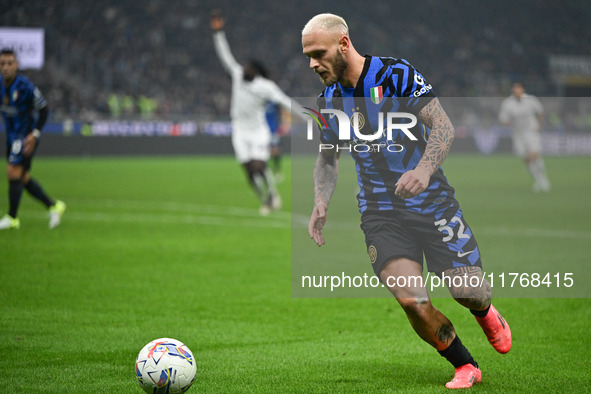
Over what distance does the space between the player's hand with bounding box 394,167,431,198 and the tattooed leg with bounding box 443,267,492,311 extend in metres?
0.56

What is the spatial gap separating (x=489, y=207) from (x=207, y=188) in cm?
639

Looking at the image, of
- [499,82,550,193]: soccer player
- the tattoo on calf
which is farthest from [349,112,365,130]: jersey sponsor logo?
[499,82,550,193]: soccer player

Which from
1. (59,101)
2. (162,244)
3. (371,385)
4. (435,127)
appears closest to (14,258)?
(162,244)

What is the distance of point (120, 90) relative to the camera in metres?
32.8

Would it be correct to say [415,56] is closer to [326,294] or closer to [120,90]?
[120,90]

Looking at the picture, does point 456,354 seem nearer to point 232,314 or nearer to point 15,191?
point 232,314

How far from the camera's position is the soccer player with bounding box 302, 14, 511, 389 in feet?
13.5

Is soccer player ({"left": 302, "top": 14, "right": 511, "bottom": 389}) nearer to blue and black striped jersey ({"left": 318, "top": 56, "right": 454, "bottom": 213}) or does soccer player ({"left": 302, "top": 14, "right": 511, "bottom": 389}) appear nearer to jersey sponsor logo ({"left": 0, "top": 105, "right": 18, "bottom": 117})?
blue and black striped jersey ({"left": 318, "top": 56, "right": 454, "bottom": 213})

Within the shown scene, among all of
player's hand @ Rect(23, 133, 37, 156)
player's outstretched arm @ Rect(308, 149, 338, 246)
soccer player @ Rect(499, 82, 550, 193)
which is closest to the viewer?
player's outstretched arm @ Rect(308, 149, 338, 246)

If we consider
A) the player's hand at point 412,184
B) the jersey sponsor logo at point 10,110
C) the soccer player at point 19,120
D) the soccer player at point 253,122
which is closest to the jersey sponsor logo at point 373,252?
the player's hand at point 412,184

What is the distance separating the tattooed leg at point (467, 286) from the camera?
13.8 feet

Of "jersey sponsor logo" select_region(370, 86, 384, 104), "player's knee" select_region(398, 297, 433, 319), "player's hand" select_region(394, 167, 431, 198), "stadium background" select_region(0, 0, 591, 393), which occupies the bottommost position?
"stadium background" select_region(0, 0, 591, 393)

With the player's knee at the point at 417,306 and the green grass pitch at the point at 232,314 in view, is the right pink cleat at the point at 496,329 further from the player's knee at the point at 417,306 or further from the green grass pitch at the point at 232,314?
the player's knee at the point at 417,306

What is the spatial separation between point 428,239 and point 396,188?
377 millimetres
